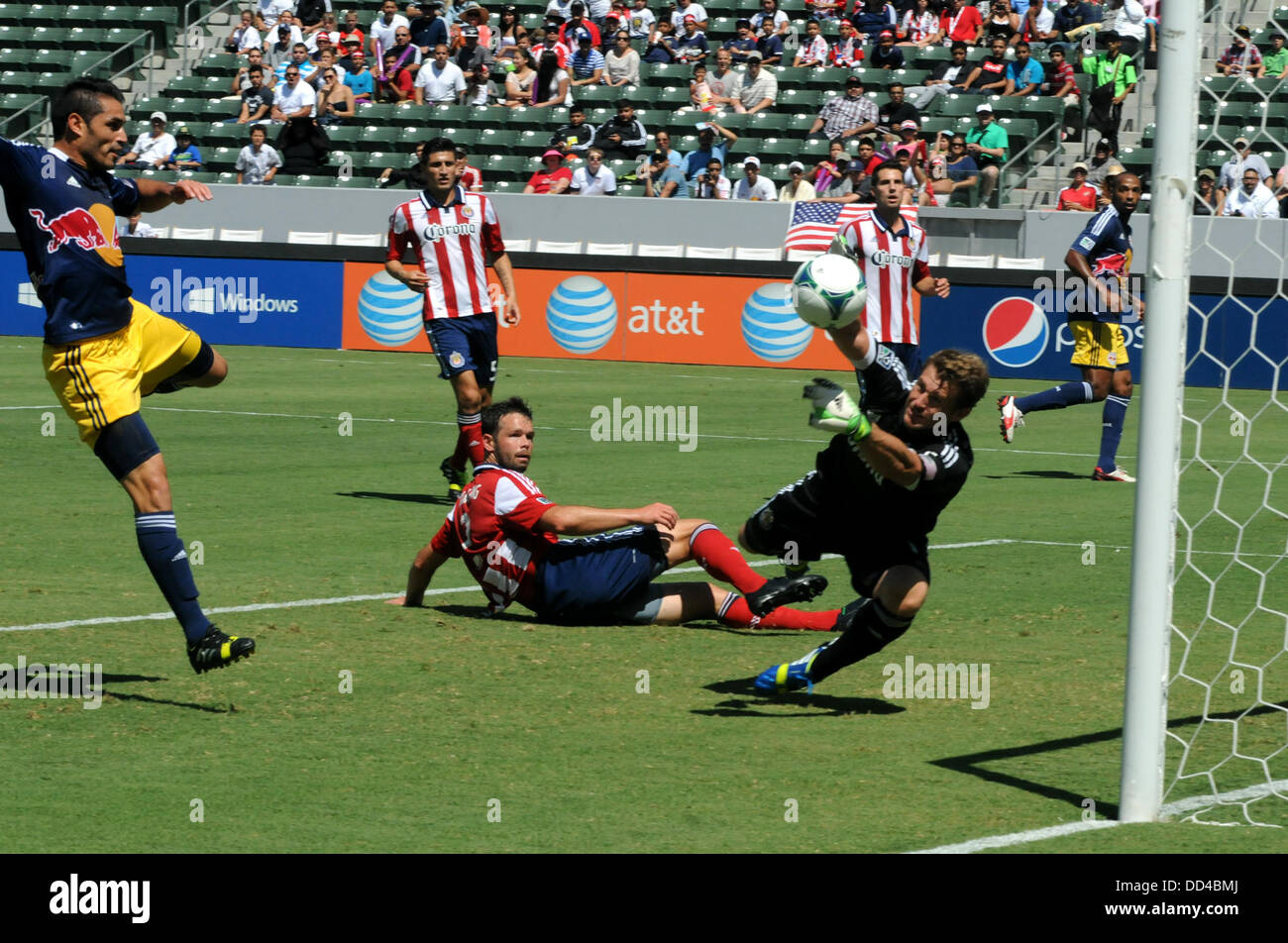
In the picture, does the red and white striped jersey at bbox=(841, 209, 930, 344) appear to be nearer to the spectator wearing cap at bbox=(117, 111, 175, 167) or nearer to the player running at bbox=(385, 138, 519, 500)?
the player running at bbox=(385, 138, 519, 500)

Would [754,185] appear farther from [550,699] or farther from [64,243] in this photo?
[550,699]

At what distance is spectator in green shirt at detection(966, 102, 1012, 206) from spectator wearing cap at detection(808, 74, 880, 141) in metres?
1.51

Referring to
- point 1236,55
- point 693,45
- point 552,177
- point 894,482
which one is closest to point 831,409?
point 894,482

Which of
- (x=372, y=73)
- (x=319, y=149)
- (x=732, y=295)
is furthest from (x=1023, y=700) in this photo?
(x=372, y=73)

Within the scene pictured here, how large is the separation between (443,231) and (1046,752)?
7618 mm

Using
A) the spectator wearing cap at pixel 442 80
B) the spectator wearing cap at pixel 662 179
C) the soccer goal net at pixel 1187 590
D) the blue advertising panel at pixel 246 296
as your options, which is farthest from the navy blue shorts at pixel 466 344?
the spectator wearing cap at pixel 442 80

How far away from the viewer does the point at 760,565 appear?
1017 cm

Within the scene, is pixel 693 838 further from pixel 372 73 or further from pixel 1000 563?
pixel 372 73

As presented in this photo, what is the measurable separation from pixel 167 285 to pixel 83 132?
19.1 meters

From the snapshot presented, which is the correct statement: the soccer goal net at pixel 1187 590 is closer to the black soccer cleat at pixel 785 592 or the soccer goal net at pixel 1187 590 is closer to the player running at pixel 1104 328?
the black soccer cleat at pixel 785 592

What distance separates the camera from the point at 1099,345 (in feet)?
48.0

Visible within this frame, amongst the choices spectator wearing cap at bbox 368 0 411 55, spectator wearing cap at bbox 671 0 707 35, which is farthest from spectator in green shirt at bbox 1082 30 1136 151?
spectator wearing cap at bbox 368 0 411 55

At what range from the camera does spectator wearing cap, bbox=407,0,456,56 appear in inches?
1232

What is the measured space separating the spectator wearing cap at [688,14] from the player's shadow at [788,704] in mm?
24292
